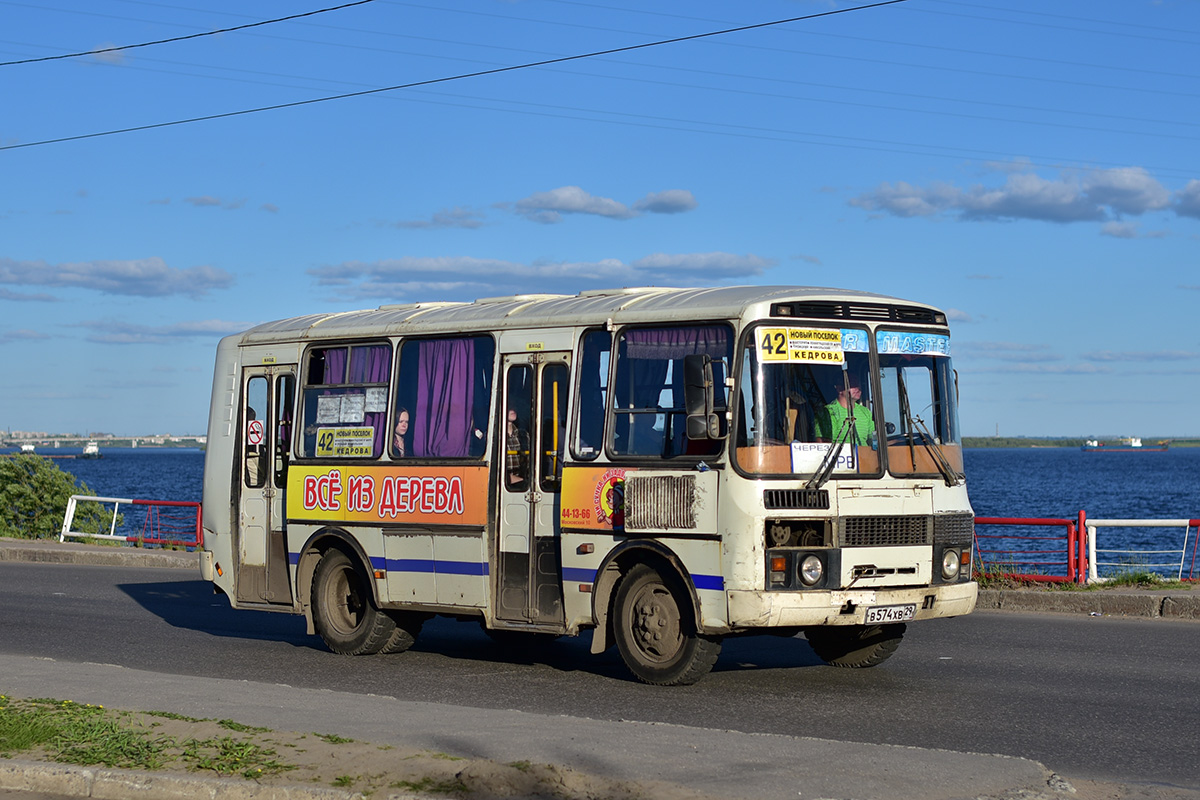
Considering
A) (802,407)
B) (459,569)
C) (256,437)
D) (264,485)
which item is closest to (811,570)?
(802,407)

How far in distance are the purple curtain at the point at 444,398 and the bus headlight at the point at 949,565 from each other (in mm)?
4118

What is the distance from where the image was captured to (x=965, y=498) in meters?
12.0

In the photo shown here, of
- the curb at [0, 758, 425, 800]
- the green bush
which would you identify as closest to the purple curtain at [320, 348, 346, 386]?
the curb at [0, 758, 425, 800]

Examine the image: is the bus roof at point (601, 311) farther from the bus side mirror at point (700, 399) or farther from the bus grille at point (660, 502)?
the bus grille at point (660, 502)

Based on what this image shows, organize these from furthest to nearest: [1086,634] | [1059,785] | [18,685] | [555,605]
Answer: [1086,634] → [555,605] → [18,685] → [1059,785]

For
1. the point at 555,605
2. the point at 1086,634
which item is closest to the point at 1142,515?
the point at 1086,634

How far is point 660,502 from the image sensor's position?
11.3 meters

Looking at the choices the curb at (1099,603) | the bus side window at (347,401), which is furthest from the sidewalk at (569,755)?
the curb at (1099,603)

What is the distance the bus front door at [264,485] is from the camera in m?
14.7

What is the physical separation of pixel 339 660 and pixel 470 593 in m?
1.73

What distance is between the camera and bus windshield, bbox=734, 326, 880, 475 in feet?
35.8

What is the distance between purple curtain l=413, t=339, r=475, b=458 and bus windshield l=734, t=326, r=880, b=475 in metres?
3.05

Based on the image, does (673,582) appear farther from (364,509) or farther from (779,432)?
(364,509)

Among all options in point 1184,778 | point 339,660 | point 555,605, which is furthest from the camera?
point 339,660
